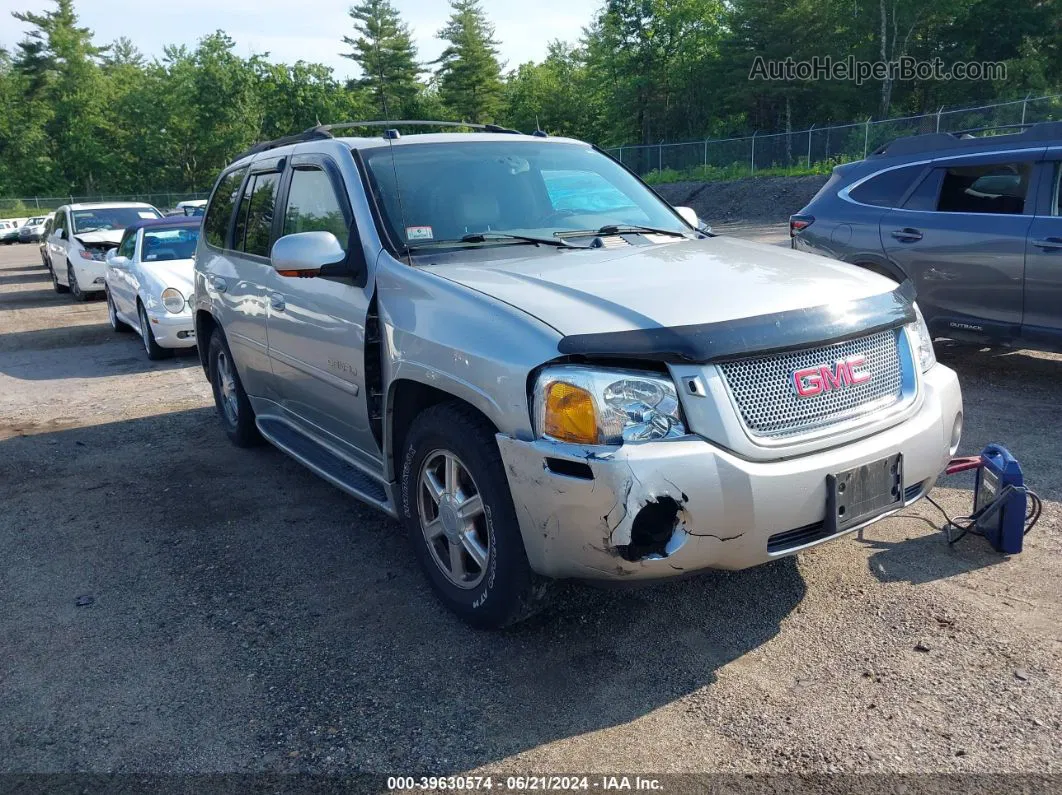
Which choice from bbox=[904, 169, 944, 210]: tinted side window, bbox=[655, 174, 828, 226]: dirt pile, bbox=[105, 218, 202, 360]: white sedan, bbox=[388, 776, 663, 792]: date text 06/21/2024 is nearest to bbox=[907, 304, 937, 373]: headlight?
bbox=[388, 776, 663, 792]: date text 06/21/2024

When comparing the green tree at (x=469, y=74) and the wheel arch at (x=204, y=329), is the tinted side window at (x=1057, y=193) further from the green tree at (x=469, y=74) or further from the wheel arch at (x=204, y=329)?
the green tree at (x=469, y=74)

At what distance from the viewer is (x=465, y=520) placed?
11.2ft

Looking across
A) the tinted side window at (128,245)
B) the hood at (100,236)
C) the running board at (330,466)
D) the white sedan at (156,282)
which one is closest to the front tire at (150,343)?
the white sedan at (156,282)

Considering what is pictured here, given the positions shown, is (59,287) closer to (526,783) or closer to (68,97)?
(526,783)

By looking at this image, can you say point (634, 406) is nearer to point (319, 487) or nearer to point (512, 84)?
point (319, 487)

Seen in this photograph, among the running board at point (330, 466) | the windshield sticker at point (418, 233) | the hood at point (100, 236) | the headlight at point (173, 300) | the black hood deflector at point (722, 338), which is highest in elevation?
the windshield sticker at point (418, 233)

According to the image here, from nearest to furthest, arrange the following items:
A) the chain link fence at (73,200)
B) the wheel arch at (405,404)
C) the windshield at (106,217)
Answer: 1. the wheel arch at (405,404)
2. the windshield at (106,217)
3. the chain link fence at (73,200)

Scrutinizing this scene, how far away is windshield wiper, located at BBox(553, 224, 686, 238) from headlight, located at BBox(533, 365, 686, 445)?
1484 millimetres

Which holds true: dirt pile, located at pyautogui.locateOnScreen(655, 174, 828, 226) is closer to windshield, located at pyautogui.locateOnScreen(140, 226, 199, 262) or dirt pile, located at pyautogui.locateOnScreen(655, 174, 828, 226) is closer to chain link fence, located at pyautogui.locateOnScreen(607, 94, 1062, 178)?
chain link fence, located at pyautogui.locateOnScreen(607, 94, 1062, 178)

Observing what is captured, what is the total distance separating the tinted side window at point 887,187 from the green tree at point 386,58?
66951mm

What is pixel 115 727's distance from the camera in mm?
3023

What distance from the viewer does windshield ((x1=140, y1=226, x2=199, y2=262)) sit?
10758 millimetres

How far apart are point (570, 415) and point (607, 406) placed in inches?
4.9

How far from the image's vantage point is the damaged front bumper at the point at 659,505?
2.78 m
